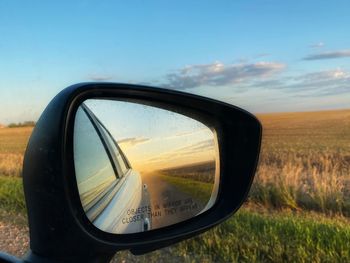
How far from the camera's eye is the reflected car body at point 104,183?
1.53 m

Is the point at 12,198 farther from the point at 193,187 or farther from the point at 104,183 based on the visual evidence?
the point at 193,187

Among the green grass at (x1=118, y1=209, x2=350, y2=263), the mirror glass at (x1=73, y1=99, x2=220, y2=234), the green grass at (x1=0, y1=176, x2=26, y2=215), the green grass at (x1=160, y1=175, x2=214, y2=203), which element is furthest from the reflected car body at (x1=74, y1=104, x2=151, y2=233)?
the green grass at (x1=0, y1=176, x2=26, y2=215)

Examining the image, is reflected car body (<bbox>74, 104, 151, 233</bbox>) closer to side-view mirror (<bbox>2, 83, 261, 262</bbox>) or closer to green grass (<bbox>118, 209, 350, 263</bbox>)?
side-view mirror (<bbox>2, 83, 261, 262</bbox>)

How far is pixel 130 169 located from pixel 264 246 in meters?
3.91

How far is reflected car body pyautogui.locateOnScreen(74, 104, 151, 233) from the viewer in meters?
1.53

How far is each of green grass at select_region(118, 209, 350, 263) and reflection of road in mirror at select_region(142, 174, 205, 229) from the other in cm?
352

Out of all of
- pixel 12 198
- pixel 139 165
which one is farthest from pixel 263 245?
pixel 12 198

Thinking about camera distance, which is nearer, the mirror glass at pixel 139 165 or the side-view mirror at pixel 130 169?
the side-view mirror at pixel 130 169

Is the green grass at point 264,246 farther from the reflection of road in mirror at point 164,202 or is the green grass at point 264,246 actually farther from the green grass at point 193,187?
the reflection of road in mirror at point 164,202

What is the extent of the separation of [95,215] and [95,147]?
30cm

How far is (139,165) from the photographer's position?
5.35ft

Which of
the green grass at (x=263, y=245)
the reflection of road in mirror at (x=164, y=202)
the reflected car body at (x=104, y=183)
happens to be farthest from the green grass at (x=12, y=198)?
the reflection of road in mirror at (x=164, y=202)

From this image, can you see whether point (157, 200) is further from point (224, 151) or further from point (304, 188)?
point (304, 188)

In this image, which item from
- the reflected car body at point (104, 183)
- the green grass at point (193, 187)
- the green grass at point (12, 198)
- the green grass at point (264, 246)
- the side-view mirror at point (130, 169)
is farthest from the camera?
the green grass at point (12, 198)
